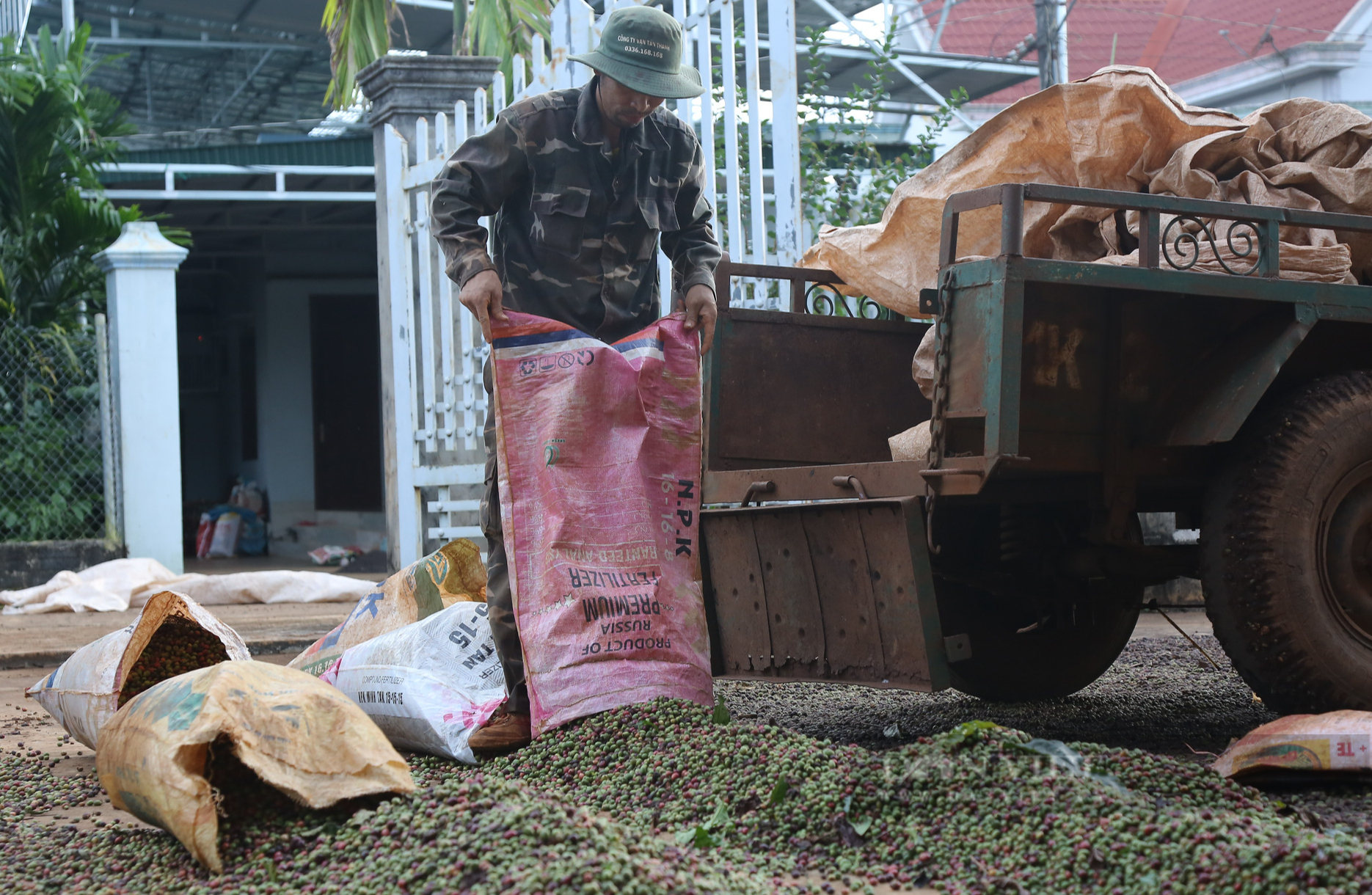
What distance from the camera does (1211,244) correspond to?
3.25 m

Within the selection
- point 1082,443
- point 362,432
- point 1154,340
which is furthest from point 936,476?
point 362,432

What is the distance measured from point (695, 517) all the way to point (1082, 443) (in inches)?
40.8

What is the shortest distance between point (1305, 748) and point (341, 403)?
1243cm

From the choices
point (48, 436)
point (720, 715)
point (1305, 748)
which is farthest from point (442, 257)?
point (1305, 748)

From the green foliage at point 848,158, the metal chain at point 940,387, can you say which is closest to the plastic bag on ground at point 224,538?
the green foliage at point 848,158

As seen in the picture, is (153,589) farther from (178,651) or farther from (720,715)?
(720,715)

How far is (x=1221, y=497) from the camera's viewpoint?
10.4 feet

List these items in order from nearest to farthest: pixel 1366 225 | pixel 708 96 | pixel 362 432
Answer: pixel 1366 225 → pixel 708 96 → pixel 362 432

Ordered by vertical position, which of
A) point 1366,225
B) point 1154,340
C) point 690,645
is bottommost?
point 690,645

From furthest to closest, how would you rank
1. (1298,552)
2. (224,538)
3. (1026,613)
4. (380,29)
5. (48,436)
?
(224,538) < (380,29) < (48,436) < (1026,613) < (1298,552)

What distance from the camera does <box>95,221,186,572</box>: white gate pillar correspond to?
9.18 m

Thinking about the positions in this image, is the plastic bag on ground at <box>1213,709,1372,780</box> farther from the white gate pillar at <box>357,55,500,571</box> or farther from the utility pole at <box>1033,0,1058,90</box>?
the utility pole at <box>1033,0,1058,90</box>

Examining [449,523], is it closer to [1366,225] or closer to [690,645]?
[690,645]

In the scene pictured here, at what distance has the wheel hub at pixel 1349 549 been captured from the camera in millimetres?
3168
